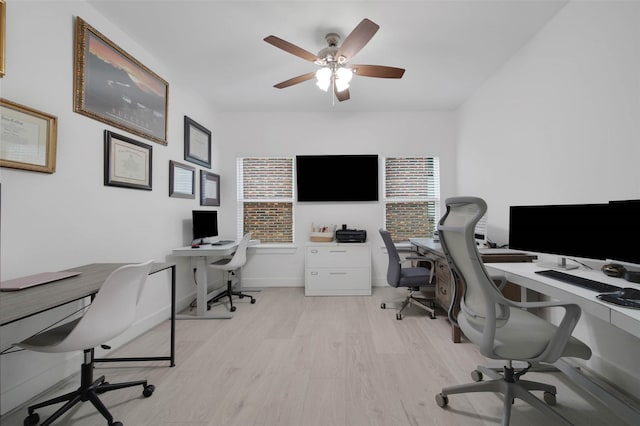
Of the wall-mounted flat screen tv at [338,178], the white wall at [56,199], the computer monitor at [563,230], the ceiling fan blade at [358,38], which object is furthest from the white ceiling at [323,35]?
the computer monitor at [563,230]

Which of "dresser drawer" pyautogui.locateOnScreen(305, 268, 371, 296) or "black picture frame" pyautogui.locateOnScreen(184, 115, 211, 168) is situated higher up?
"black picture frame" pyautogui.locateOnScreen(184, 115, 211, 168)

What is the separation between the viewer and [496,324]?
4.47 ft

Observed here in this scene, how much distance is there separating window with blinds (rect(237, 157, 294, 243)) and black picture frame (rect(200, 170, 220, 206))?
14.4 inches

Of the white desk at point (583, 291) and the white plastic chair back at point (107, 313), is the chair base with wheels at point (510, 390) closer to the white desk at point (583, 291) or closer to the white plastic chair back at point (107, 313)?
the white desk at point (583, 291)

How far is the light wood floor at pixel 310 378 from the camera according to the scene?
1.57 m

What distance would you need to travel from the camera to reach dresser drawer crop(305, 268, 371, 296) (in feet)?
12.7

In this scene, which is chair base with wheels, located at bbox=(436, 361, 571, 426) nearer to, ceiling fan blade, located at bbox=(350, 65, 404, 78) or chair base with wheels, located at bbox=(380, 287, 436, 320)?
chair base with wheels, located at bbox=(380, 287, 436, 320)

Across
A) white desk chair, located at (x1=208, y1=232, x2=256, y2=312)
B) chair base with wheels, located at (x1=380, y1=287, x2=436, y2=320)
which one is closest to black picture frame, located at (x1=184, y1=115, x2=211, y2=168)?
white desk chair, located at (x1=208, y1=232, x2=256, y2=312)

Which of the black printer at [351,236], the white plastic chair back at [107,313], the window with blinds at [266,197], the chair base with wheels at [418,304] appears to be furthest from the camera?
the window with blinds at [266,197]

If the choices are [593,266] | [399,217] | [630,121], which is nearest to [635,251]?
[593,266]

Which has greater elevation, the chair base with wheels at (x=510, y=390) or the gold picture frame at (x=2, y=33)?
the gold picture frame at (x=2, y=33)

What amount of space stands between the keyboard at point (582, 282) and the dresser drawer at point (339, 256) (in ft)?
7.51

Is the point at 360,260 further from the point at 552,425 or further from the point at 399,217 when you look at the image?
the point at 552,425

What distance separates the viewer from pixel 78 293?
1404mm
